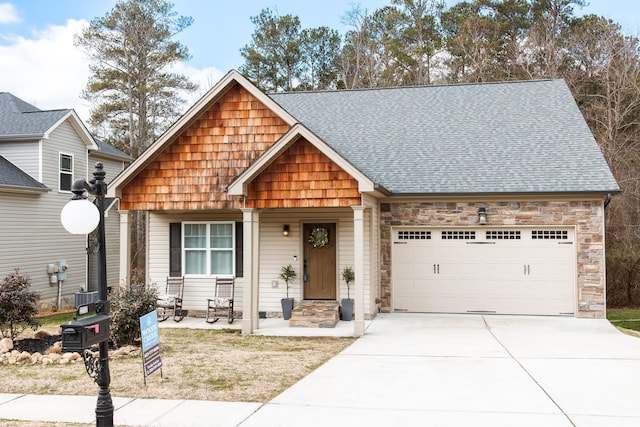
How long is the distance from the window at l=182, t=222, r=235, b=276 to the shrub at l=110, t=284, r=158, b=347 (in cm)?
417

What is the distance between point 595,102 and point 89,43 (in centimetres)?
2271

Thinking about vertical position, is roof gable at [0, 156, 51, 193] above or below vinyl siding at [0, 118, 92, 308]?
above

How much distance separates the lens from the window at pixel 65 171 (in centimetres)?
1831

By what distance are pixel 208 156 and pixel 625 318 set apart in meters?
10.5

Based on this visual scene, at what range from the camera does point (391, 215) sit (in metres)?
13.7

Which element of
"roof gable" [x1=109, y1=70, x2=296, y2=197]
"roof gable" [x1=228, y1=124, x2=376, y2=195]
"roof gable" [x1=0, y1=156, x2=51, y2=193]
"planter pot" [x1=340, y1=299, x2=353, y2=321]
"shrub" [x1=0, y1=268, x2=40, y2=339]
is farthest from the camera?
"roof gable" [x1=0, y1=156, x2=51, y2=193]

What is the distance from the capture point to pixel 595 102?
74.2 ft

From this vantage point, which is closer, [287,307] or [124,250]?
[124,250]

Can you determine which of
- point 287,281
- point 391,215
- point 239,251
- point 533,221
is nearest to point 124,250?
point 239,251

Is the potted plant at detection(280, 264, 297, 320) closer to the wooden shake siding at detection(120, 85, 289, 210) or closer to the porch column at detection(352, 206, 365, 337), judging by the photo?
the wooden shake siding at detection(120, 85, 289, 210)

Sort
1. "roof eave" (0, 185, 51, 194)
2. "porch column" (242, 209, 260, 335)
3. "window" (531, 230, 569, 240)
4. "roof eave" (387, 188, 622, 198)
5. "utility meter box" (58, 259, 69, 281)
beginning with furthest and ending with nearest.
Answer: "utility meter box" (58, 259, 69, 281), "roof eave" (0, 185, 51, 194), "window" (531, 230, 569, 240), "roof eave" (387, 188, 622, 198), "porch column" (242, 209, 260, 335)

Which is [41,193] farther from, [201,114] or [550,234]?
[550,234]

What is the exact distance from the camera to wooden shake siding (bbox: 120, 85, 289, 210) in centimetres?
1241

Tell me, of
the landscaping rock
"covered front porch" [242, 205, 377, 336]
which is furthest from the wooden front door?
the landscaping rock
